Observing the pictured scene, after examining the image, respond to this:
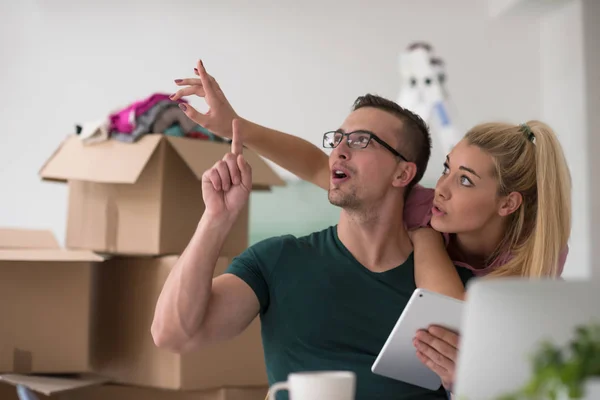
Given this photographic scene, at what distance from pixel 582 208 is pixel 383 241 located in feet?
8.41

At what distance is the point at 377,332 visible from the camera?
1.55 meters

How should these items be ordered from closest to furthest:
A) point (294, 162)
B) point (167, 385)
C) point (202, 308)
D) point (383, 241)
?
point (202, 308) < point (383, 241) < point (294, 162) < point (167, 385)

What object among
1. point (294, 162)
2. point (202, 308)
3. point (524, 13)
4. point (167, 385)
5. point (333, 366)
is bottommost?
point (167, 385)

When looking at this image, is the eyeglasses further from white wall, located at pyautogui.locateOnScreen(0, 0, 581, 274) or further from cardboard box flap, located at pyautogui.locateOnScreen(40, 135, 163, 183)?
white wall, located at pyautogui.locateOnScreen(0, 0, 581, 274)

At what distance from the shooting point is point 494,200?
5.35 ft

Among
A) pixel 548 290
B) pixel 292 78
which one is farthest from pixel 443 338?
pixel 292 78

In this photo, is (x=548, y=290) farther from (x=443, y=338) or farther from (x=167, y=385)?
(x=167, y=385)

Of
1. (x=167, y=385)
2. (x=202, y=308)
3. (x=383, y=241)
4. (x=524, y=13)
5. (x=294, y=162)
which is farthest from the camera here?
(x=524, y=13)

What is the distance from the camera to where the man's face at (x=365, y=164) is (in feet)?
5.50

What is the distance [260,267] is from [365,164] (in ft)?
1.15

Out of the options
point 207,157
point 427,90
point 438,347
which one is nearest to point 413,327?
point 438,347

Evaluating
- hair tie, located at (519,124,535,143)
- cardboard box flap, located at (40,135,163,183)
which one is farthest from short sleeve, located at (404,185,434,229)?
cardboard box flap, located at (40,135,163,183)

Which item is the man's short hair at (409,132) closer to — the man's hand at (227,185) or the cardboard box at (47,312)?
the man's hand at (227,185)

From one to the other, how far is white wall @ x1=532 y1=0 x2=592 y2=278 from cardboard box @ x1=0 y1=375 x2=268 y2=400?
2318 millimetres
